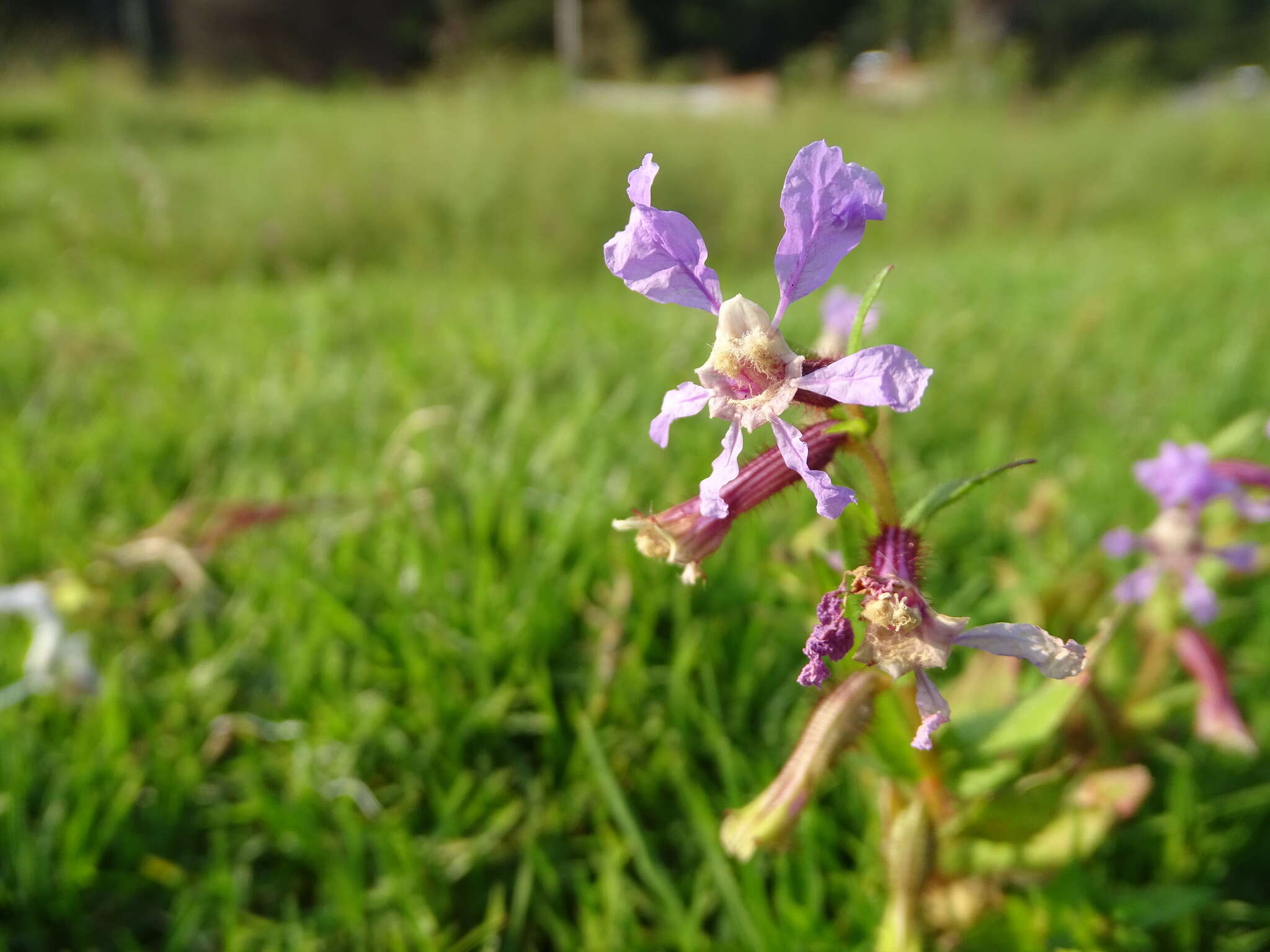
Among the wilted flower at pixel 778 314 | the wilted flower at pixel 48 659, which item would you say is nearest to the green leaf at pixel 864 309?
the wilted flower at pixel 778 314

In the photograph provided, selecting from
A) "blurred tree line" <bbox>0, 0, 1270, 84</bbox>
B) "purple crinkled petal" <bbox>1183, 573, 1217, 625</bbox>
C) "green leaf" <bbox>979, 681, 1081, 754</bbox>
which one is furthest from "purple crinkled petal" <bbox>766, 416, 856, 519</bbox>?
"blurred tree line" <bbox>0, 0, 1270, 84</bbox>

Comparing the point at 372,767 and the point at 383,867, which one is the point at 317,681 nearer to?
the point at 372,767

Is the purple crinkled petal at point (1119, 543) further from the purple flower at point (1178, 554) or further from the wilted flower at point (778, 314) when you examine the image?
the wilted flower at point (778, 314)

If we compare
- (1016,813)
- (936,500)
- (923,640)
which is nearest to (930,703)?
(923,640)

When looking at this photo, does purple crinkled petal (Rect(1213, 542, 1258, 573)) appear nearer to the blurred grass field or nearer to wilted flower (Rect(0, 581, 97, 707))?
the blurred grass field

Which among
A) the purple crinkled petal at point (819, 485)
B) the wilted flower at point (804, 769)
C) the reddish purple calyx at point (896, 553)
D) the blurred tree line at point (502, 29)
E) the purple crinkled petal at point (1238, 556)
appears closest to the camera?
the purple crinkled petal at point (819, 485)

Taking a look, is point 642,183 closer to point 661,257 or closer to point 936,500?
point 661,257
